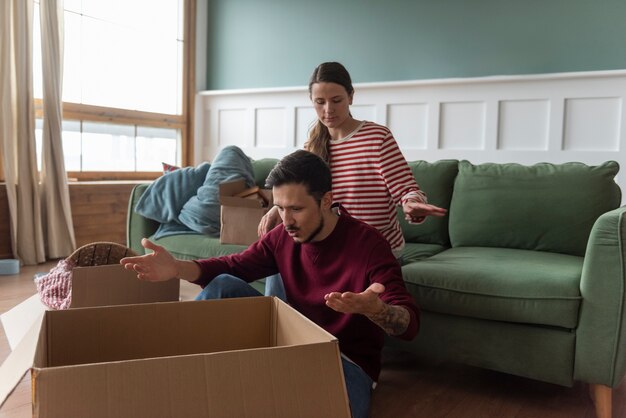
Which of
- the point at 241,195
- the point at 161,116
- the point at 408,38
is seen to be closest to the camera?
the point at 241,195

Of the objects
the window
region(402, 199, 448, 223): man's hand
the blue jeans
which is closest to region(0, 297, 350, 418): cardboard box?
the blue jeans

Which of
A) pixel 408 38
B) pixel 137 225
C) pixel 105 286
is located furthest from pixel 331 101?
pixel 408 38

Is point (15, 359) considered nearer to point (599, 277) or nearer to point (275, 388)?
point (275, 388)

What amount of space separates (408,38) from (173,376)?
391cm

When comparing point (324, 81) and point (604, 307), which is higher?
point (324, 81)

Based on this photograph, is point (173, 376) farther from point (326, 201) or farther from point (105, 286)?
point (105, 286)

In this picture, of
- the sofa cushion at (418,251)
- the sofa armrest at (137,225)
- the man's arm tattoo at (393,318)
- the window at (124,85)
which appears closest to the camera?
the man's arm tattoo at (393,318)

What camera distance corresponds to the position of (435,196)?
260cm

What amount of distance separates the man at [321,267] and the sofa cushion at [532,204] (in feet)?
3.65

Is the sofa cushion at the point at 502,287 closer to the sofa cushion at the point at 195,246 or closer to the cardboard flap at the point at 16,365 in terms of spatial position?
the sofa cushion at the point at 195,246

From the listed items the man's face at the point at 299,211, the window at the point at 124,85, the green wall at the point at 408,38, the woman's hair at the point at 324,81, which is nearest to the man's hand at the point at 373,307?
the man's face at the point at 299,211

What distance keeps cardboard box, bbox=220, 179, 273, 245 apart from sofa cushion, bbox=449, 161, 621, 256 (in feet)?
2.73

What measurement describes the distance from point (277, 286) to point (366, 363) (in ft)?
1.20

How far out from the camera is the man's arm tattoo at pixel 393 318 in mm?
1217
